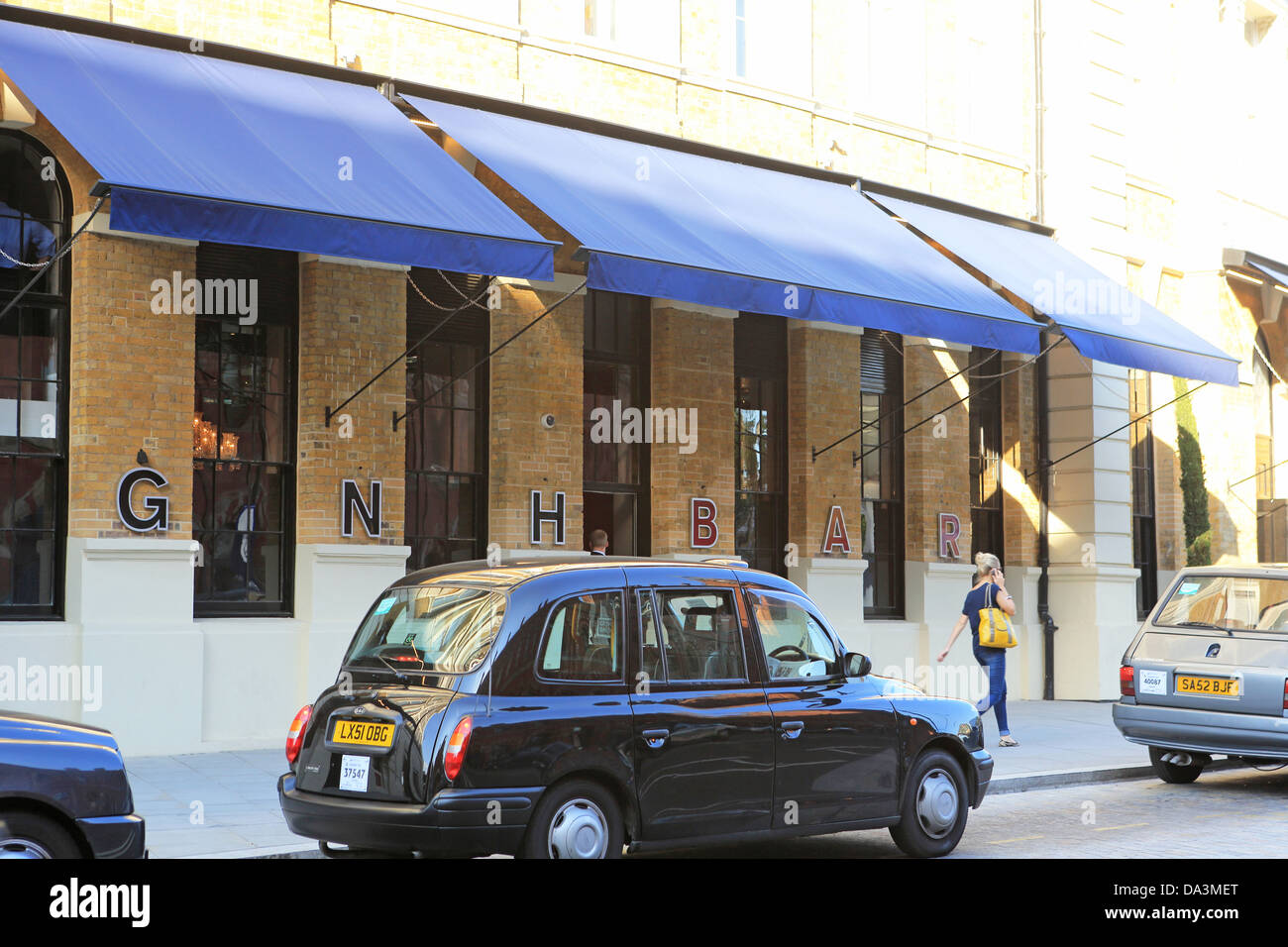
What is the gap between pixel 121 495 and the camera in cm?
1186

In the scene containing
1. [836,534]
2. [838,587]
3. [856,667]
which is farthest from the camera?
[836,534]

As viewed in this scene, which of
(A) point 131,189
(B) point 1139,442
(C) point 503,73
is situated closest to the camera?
(A) point 131,189

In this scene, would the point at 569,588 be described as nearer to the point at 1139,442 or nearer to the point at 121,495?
the point at 121,495

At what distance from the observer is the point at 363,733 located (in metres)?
7.16

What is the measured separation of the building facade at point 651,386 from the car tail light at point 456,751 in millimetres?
5317

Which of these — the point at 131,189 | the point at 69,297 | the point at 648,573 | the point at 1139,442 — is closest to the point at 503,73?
the point at 69,297

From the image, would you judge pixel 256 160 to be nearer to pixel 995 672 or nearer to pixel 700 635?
pixel 700 635

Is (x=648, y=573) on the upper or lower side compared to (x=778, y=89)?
lower

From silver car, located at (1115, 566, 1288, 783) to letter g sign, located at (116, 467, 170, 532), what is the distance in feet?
26.2

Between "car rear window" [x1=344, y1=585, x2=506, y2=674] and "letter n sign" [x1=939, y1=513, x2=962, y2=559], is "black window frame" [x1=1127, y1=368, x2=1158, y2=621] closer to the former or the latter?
"letter n sign" [x1=939, y1=513, x2=962, y2=559]

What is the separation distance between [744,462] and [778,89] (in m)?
4.36

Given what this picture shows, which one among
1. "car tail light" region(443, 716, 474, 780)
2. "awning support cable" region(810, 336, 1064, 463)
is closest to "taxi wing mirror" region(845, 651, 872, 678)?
"car tail light" region(443, 716, 474, 780)

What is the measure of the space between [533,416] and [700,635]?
7.05 metres

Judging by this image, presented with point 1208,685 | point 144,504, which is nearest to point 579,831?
point 144,504
